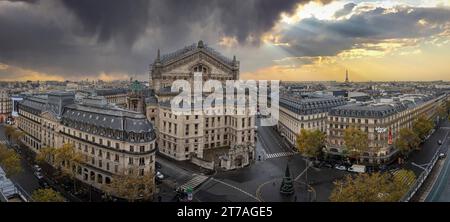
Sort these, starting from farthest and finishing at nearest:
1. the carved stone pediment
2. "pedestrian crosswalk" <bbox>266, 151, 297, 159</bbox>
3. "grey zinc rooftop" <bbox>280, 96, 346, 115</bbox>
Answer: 1. the carved stone pediment
2. "grey zinc rooftop" <bbox>280, 96, 346, 115</bbox>
3. "pedestrian crosswalk" <bbox>266, 151, 297, 159</bbox>

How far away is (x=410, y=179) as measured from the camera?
47812mm

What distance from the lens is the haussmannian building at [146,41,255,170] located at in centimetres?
6053

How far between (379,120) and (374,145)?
4.57 meters

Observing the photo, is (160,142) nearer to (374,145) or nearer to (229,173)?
(229,173)

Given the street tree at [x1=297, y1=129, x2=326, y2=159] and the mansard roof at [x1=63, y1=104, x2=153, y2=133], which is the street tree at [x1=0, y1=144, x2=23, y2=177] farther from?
the street tree at [x1=297, y1=129, x2=326, y2=159]

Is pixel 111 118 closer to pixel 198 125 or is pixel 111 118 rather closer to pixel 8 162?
pixel 8 162

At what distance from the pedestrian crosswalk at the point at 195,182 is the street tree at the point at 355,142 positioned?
24.8 m

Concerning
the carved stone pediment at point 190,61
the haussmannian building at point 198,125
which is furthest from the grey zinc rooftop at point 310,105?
the carved stone pediment at point 190,61

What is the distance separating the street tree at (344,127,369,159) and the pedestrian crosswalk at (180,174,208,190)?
24.8m

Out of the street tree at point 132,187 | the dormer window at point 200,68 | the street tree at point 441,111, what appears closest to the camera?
the street tree at point 132,187

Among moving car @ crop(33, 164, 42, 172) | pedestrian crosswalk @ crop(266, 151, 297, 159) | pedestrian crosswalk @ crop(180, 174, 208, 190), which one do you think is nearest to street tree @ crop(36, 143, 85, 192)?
moving car @ crop(33, 164, 42, 172)

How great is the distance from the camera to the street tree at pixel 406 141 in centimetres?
6367

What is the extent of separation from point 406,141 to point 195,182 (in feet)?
135

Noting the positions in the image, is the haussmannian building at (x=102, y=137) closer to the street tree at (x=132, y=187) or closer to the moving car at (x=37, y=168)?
the street tree at (x=132, y=187)
